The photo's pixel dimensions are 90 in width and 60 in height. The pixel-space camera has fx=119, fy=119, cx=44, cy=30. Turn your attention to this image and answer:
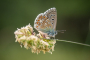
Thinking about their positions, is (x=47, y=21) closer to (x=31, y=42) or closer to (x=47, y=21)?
(x=47, y=21)

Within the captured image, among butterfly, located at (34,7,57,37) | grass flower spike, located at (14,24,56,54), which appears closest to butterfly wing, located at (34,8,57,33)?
butterfly, located at (34,7,57,37)

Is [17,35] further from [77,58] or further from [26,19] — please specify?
[26,19]

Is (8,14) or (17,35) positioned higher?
(8,14)

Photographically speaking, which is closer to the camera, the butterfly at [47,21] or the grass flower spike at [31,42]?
the grass flower spike at [31,42]

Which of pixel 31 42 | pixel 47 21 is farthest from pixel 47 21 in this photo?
pixel 31 42

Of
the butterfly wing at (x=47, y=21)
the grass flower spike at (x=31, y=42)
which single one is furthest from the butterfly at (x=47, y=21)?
the grass flower spike at (x=31, y=42)

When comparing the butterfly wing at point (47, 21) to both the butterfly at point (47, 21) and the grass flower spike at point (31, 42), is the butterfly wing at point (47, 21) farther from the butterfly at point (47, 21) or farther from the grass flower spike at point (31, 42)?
the grass flower spike at point (31, 42)

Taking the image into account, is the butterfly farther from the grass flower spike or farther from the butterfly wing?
the grass flower spike

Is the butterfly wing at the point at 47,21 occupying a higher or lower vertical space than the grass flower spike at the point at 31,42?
higher
